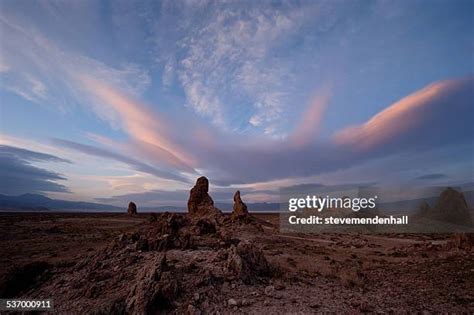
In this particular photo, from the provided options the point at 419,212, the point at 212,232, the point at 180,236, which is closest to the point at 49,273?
the point at 180,236

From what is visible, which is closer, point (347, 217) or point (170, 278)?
point (170, 278)

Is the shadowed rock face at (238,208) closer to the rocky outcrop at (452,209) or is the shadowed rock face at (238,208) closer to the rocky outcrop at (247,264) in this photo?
the rocky outcrop at (247,264)

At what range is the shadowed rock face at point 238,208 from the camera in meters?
37.8

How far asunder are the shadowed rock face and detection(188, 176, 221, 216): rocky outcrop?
2265 millimetres

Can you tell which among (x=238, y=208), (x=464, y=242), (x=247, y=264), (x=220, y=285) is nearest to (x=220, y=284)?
(x=220, y=285)

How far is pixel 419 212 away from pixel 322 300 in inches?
2162

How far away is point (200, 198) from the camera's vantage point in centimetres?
3859

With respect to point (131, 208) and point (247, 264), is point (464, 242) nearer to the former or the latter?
point (247, 264)

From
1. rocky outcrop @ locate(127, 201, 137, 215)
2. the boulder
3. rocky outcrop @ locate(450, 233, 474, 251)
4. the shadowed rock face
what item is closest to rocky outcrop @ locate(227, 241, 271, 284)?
rocky outcrop @ locate(450, 233, 474, 251)

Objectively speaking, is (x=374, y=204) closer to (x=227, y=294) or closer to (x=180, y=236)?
(x=180, y=236)

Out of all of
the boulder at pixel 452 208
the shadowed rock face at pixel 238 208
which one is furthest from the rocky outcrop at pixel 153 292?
the boulder at pixel 452 208

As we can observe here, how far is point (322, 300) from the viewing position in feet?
35.4

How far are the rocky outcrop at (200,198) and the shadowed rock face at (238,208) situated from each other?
226 centimetres

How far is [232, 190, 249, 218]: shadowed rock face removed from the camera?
37.8m
